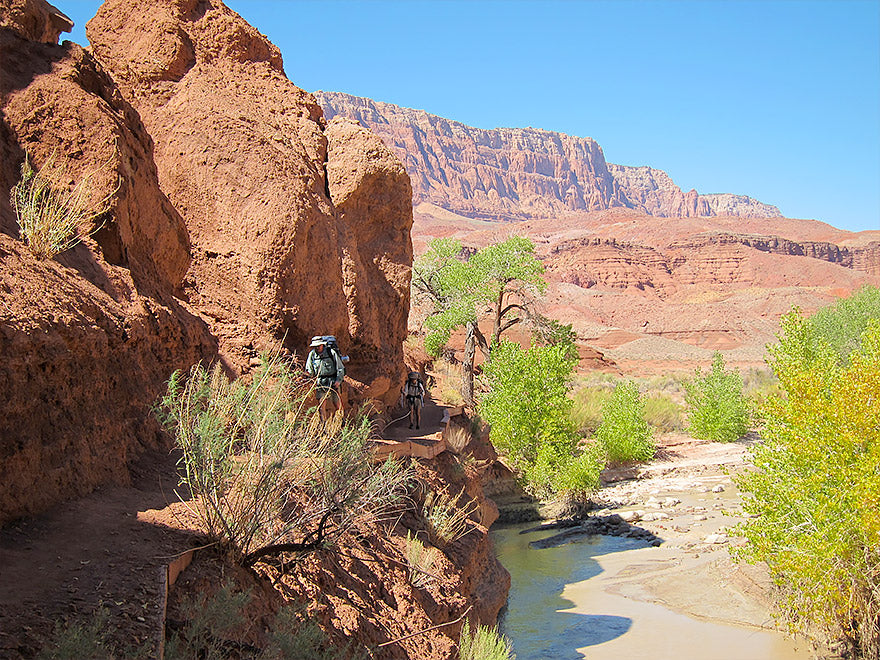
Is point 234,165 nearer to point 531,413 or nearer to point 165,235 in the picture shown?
point 165,235

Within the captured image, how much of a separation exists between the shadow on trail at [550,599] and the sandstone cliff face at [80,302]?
6813 millimetres

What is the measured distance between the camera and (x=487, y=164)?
17400 centimetres

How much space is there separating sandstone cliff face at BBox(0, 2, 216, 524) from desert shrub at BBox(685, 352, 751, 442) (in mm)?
25548

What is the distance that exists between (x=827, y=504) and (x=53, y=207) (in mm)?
8824

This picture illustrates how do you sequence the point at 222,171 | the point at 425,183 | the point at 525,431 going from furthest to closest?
the point at 425,183
the point at 525,431
the point at 222,171

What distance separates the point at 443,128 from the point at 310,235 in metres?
176

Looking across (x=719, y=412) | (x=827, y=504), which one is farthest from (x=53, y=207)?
(x=719, y=412)

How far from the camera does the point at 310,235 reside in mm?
9156

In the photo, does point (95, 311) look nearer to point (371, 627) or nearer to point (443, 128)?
point (371, 627)

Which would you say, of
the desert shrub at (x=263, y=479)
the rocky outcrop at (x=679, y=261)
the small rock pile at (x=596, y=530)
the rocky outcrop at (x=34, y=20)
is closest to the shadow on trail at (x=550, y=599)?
the small rock pile at (x=596, y=530)

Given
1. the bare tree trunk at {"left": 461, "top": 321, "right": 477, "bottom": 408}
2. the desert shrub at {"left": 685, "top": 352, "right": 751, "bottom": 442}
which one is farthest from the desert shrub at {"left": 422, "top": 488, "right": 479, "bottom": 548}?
the desert shrub at {"left": 685, "top": 352, "right": 751, "bottom": 442}

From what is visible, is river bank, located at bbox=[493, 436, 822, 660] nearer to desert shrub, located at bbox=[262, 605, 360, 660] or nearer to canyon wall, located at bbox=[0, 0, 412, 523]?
canyon wall, located at bbox=[0, 0, 412, 523]

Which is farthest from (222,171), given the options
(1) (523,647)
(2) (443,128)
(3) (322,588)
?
(2) (443,128)

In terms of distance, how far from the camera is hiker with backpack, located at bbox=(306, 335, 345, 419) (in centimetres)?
793
